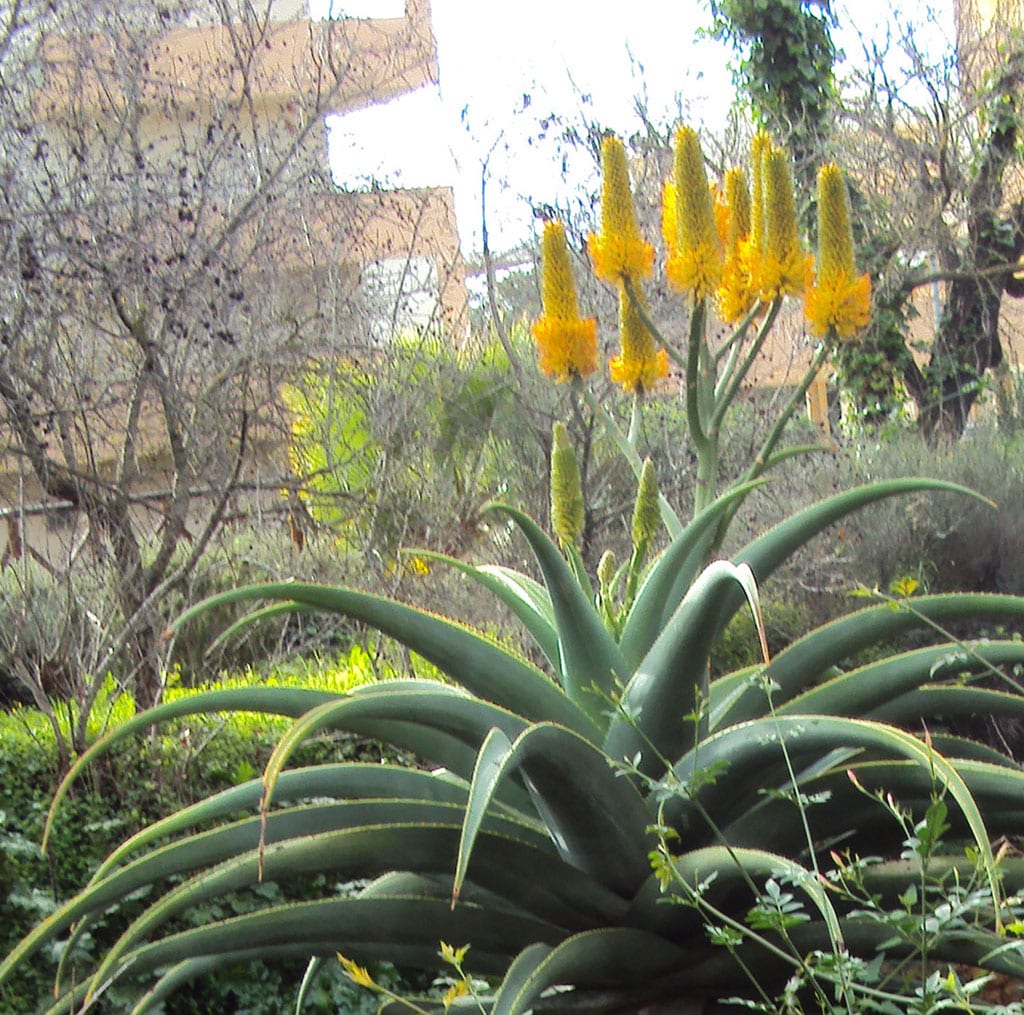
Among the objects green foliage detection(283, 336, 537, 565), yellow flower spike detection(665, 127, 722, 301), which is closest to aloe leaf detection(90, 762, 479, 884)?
yellow flower spike detection(665, 127, 722, 301)

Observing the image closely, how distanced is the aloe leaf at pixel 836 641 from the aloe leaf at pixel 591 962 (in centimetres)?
41

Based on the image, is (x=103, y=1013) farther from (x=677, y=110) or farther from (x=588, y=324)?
(x=677, y=110)

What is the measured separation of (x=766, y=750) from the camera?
2137 millimetres

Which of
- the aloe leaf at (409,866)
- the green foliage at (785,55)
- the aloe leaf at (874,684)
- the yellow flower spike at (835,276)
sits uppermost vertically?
the green foliage at (785,55)

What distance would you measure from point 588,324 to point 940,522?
450cm

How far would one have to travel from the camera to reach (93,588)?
4586mm

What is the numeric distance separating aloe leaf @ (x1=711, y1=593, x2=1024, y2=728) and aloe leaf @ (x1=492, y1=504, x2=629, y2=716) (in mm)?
224

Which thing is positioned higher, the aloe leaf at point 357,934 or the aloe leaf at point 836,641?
the aloe leaf at point 836,641

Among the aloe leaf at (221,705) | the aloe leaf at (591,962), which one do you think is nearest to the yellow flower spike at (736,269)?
the aloe leaf at (221,705)

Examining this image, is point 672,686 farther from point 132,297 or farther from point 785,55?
point 785,55

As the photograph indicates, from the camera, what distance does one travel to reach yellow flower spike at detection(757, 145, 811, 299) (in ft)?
8.07

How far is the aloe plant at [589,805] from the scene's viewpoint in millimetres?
2053

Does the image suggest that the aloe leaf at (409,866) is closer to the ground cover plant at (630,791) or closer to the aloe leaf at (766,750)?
the ground cover plant at (630,791)

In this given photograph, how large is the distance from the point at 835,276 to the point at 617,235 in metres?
0.42
